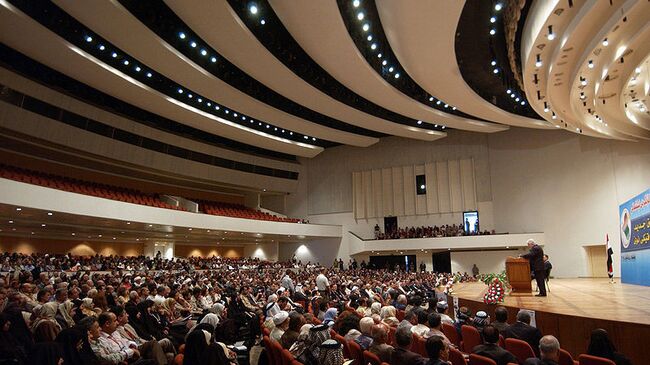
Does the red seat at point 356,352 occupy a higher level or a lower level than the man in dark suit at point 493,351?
lower

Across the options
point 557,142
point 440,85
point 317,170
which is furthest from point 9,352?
point 317,170

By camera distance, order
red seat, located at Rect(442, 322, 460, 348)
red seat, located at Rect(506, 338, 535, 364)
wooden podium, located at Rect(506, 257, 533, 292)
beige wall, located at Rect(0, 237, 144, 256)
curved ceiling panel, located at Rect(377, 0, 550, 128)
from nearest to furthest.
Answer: red seat, located at Rect(506, 338, 535, 364), red seat, located at Rect(442, 322, 460, 348), wooden podium, located at Rect(506, 257, 533, 292), curved ceiling panel, located at Rect(377, 0, 550, 128), beige wall, located at Rect(0, 237, 144, 256)

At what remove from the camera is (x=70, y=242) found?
67.3 ft

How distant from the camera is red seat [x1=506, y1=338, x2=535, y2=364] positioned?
395cm

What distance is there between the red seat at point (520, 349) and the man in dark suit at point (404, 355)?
1.08m

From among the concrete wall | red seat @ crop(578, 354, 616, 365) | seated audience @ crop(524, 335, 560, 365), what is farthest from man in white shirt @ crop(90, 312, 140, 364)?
the concrete wall

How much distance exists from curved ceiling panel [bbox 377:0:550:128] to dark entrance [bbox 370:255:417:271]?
34.4ft

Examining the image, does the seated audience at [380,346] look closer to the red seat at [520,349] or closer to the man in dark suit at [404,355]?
the man in dark suit at [404,355]

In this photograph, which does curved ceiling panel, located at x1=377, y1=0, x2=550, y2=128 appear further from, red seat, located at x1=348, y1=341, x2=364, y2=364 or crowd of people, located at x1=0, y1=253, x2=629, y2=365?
red seat, located at x1=348, y1=341, x2=364, y2=364

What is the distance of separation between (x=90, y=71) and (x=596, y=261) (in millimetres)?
21986

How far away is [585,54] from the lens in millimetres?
9406

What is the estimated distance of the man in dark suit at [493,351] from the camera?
363 centimetres

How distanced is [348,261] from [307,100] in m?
12.0

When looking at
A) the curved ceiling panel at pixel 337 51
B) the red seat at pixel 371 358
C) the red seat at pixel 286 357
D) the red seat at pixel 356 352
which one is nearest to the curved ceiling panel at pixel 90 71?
the curved ceiling panel at pixel 337 51
